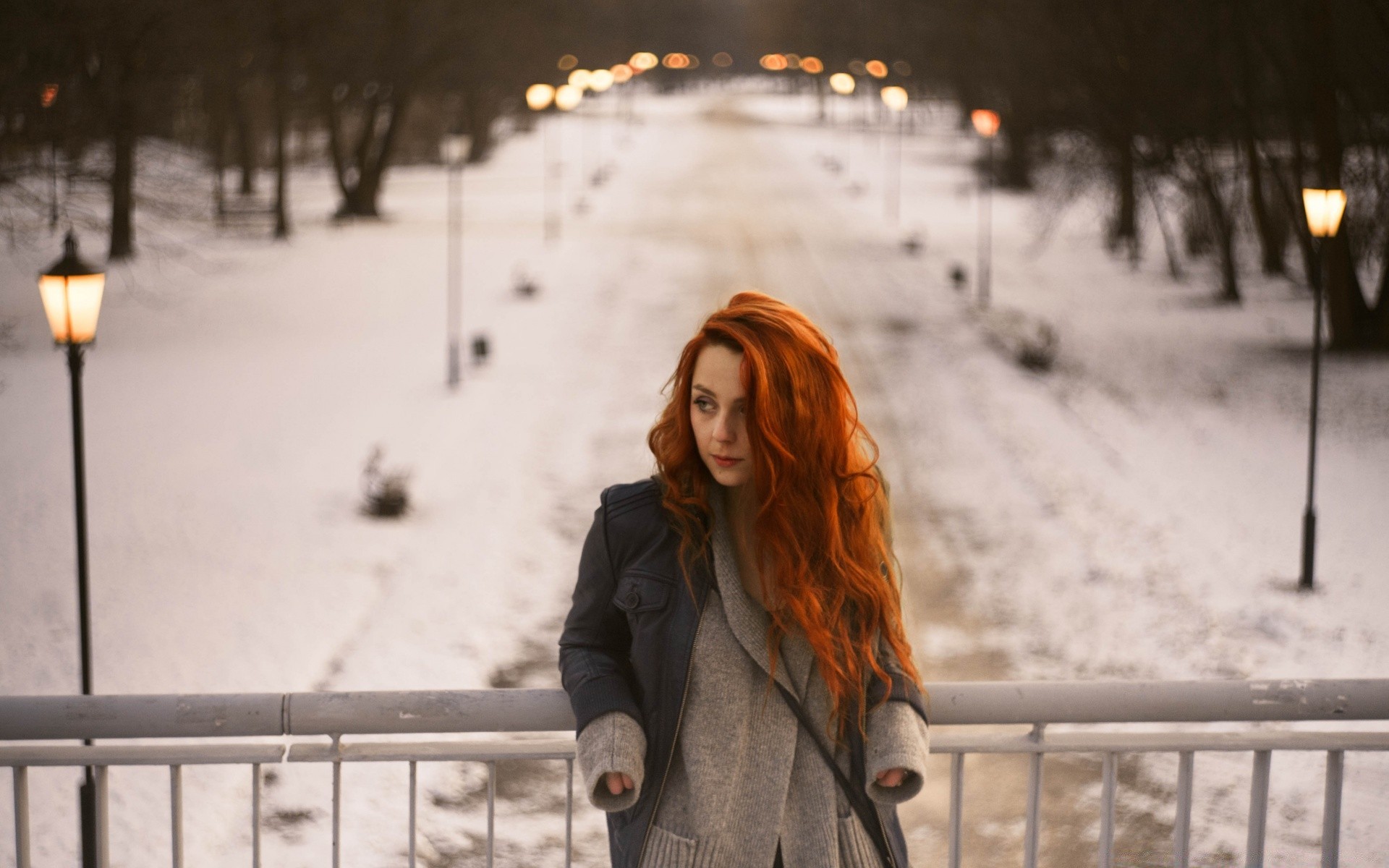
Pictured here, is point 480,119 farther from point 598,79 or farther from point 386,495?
point 386,495

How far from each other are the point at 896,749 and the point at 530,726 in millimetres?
985

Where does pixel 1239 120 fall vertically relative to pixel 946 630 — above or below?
above

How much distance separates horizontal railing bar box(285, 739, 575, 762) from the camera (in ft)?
11.6

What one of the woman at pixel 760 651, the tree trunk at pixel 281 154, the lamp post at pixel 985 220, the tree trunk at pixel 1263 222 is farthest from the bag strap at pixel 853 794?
the tree trunk at pixel 281 154

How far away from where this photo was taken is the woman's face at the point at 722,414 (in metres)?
2.91

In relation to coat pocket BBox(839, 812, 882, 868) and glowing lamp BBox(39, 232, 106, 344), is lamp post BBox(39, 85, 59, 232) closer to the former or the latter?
glowing lamp BBox(39, 232, 106, 344)

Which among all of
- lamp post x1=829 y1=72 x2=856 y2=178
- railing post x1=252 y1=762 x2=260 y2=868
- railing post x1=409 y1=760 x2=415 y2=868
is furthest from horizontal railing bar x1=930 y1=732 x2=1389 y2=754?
lamp post x1=829 y1=72 x2=856 y2=178

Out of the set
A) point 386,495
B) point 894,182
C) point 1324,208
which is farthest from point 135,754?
point 894,182

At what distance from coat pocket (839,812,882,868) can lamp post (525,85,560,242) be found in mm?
29648

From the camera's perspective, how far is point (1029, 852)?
11.9 feet

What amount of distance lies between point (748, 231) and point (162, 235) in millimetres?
15337

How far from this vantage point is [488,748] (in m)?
3.56

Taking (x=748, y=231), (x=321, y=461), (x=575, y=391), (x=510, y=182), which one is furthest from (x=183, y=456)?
(x=510, y=182)

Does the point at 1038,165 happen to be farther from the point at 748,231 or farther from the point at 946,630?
the point at 946,630
